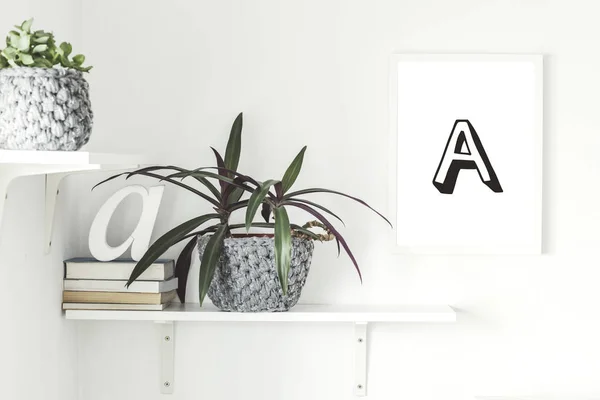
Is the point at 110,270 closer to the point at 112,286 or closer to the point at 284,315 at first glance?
the point at 112,286

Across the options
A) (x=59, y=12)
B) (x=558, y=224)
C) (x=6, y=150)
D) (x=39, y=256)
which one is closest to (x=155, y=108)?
(x=59, y=12)

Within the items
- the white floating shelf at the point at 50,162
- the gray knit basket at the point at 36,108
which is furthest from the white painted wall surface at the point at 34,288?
the gray knit basket at the point at 36,108

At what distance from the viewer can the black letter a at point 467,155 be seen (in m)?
1.52

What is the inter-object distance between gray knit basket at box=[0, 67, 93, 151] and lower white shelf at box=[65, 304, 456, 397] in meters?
0.52

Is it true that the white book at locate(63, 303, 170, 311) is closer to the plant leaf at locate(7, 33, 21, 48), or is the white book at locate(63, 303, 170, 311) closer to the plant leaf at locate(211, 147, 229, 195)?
the plant leaf at locate(211, 147, 229, 195)

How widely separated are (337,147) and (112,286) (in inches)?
22.0

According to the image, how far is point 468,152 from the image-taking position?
5.00 feet

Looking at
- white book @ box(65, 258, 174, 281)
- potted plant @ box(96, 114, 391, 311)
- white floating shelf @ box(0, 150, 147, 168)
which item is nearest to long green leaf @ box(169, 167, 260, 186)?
potted plant @ box(96, 114, 391, 311)

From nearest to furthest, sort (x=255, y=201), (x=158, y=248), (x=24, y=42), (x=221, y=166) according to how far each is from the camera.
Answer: (x=24, y=42) → (x=255, y=201) → (x=158, y=248) → (x=221, y=166)

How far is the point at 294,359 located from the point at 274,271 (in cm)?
29

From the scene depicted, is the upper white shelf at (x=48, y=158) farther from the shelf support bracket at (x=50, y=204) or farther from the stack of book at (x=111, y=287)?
the stack of book at (x=111, y=287)

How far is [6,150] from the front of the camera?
980 mm

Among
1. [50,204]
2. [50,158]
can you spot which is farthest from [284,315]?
[50,158]

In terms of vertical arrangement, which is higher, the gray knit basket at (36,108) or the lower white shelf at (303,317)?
the gray knit basket at (36,108)
